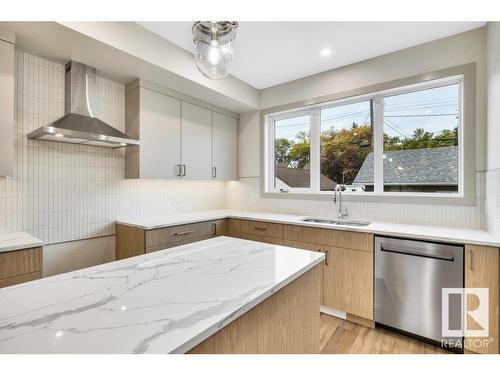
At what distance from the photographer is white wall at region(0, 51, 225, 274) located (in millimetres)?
1989

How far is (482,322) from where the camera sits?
1.71 m

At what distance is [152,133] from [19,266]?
153 cm

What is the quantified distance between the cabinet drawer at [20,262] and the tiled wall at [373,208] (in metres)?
2.43

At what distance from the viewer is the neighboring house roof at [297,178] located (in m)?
3.07

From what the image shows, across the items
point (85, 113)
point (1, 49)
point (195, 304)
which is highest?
point (1, 49)

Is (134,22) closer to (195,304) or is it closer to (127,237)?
(127,237)

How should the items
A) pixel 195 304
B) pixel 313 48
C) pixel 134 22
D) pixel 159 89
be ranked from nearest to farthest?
1. pixel 195 304
2. pixel 134 22
3. pixel 313 48
4. pixel 159 89

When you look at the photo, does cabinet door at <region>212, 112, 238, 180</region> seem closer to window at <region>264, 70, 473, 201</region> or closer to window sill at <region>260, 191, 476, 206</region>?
window at <region>264, 70, 473, 201</region>

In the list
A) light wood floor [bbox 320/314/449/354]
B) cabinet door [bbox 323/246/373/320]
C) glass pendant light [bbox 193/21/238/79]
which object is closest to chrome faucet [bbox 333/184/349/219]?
cabinet door [bbox 323/246/373/320]

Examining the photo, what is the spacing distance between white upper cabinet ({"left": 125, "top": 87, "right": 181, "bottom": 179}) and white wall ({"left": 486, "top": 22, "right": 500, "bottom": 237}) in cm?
279

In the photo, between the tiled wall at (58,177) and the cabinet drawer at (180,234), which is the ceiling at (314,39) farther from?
the cabinet drawer at (180,234)

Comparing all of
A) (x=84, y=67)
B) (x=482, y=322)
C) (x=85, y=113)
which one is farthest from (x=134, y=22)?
(x=482, y=322)

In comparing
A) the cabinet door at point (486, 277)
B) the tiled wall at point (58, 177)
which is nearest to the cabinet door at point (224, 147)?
the tiled wall at point (58, 177)

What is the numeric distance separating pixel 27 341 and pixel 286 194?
114 inches
